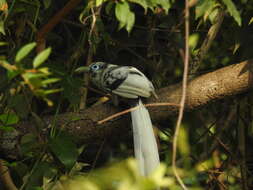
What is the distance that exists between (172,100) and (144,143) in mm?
357

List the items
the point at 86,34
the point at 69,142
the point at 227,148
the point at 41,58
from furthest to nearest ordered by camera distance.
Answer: the point at 227,148 < the point at 86,34 < the point at 69,142 < the point at 41,58

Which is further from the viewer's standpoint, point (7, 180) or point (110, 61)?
point (110, 61)

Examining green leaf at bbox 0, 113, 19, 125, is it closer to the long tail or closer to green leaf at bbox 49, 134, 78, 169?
green leaf at bbox 49, 134, 78, 169

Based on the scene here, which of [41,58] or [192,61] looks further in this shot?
[192,61]

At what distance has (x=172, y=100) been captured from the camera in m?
2.58

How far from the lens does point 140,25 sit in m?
3.30

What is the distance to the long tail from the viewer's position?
2254 millimetres

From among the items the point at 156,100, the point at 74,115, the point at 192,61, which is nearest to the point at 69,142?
the point at 74,115

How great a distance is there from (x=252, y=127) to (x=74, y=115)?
1.19 m

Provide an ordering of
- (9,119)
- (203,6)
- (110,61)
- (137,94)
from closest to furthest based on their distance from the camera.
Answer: (203,6), (9,119), (137,94), (110,61)

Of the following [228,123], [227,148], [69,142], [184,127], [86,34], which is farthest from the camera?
[228,123]

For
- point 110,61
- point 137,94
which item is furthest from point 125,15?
point 110,61

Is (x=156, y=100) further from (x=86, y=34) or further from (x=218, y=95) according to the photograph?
(x=86, y=34)

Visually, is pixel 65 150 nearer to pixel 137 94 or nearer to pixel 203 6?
pixel 137 94
